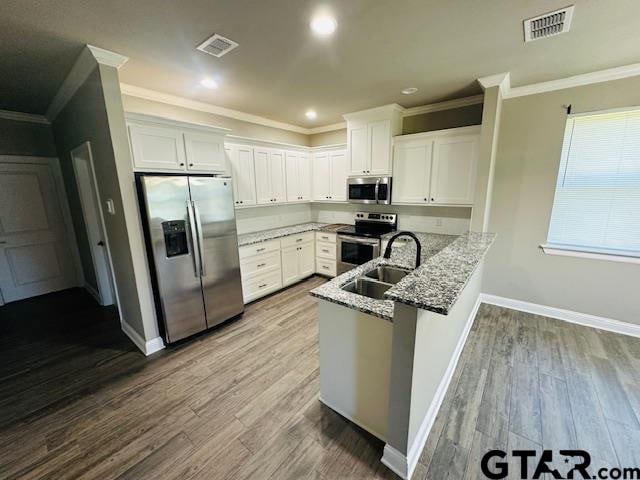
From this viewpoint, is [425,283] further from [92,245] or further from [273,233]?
[92,245]

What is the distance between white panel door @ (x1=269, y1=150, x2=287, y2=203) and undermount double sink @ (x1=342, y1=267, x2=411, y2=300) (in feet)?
8.18

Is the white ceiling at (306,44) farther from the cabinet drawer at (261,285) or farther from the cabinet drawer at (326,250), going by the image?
the cabinet drawer at (261,285)

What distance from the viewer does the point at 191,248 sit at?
8.97ft

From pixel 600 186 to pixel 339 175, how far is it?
326 cm

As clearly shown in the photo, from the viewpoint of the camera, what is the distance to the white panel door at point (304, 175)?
15.1 feet

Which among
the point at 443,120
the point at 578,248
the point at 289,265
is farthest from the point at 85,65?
the point at 578,248

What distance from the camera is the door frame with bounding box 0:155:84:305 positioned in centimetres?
378

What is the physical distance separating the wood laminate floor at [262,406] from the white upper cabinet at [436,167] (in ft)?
5.69

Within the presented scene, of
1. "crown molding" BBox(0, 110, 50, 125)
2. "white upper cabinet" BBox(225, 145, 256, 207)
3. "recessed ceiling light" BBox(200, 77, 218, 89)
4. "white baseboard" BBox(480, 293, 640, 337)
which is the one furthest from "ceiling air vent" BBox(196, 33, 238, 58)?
"white baseboard" BBox(480, 293, 640, 337)

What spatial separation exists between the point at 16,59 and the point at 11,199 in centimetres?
280

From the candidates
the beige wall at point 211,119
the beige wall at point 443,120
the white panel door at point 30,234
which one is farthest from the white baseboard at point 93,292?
the beige wall at point 443,120

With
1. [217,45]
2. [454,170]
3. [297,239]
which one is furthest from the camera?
[297,239]

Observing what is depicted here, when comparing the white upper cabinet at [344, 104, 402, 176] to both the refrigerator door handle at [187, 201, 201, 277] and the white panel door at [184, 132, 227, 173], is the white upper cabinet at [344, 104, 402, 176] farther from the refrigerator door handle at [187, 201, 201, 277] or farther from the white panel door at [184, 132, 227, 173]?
the refrigerator door handle at [187, 201, 201, 277]

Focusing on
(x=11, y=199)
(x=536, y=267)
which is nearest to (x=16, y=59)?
(x=11, y=199)
